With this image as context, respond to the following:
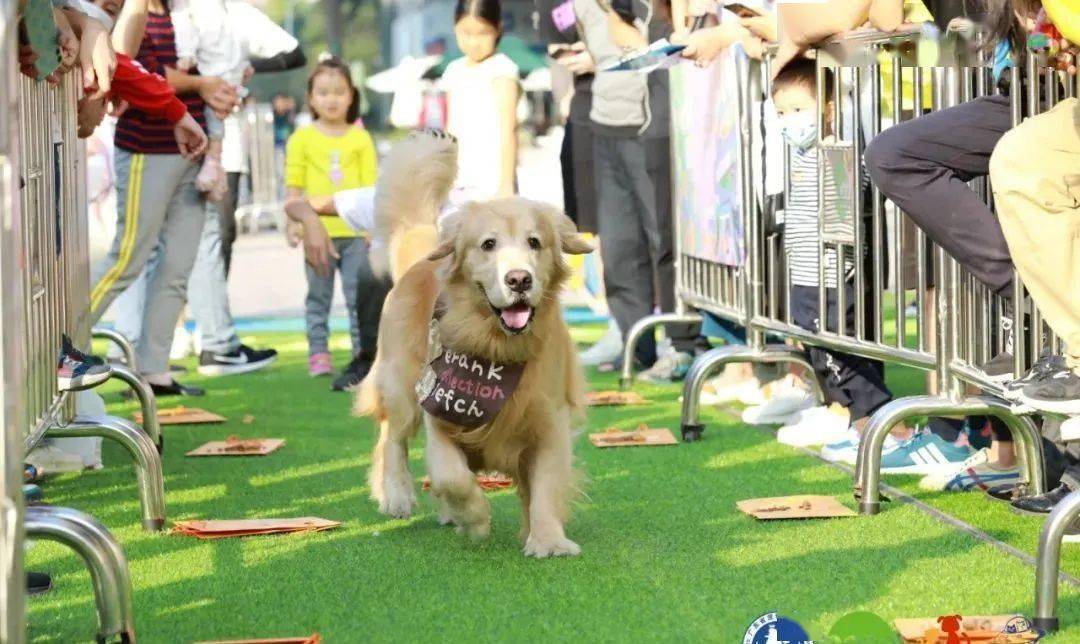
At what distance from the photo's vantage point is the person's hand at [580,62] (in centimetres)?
907

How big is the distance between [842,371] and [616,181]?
10.1 feet

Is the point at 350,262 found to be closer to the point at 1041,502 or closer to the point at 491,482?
the point at 491,482

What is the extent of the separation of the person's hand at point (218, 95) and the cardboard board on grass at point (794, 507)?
168 inches

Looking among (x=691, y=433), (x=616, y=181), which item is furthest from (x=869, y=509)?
(x=616, y=181)

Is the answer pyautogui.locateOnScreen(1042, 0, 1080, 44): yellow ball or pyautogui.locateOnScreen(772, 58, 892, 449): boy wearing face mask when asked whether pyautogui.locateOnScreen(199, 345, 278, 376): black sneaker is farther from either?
pyautogui.locateOnScreen(1042, 0, 1080, 44): yellow ball

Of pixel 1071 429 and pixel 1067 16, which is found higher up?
pixel 1067 16

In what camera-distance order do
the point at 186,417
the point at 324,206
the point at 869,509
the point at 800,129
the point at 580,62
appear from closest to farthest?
the point at 869,509 → the point at 800,129 → the point at 186,417 → the point at 324,206 → the point at 580,62

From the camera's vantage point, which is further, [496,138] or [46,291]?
[496,138]

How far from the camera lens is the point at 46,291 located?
4.58 m

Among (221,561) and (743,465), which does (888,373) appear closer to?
(743,465)

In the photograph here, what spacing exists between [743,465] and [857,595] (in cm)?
206

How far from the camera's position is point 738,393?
758cm

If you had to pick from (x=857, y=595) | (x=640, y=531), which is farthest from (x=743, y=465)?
(x=857, y=595)

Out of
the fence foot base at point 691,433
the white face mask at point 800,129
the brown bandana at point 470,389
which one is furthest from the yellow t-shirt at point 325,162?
the brown bandana at point 470,389
